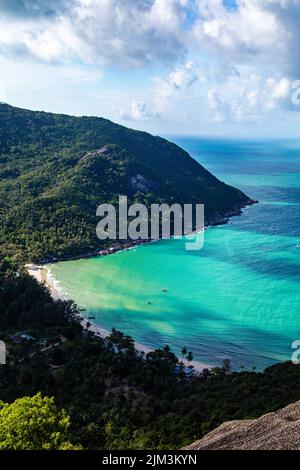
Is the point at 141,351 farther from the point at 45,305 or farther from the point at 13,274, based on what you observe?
the point at 13,274

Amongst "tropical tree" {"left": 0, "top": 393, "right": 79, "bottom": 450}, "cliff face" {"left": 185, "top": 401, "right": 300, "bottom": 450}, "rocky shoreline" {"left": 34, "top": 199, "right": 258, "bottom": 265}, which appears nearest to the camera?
"cliff face" {"left": 185, "top": 401, "right": 300, "bottom": 450}

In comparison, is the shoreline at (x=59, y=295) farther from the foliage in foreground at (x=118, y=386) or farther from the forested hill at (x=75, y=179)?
the forested hill at (x=75, y=179)

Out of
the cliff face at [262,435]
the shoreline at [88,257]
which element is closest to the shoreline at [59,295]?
the shoreline at [88,257]

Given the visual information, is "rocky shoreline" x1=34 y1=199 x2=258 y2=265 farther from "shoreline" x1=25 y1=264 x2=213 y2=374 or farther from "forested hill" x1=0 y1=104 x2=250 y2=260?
"shoreline" x1=25 y1=264 x2=213 y2=374

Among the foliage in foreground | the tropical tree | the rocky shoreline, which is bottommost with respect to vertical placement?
the foliage in foreground

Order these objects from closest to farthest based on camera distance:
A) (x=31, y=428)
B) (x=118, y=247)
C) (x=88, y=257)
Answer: (x=31, y=428) < (x=88, y=257) < (x=118, y=247)

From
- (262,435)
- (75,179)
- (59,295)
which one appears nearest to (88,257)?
(59,295)

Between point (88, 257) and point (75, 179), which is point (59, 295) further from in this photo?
point (75, 179)

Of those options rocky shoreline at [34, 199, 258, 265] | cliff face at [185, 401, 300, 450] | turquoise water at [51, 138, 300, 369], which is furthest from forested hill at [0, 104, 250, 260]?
cliff face at [185, 401, 300, 450]
